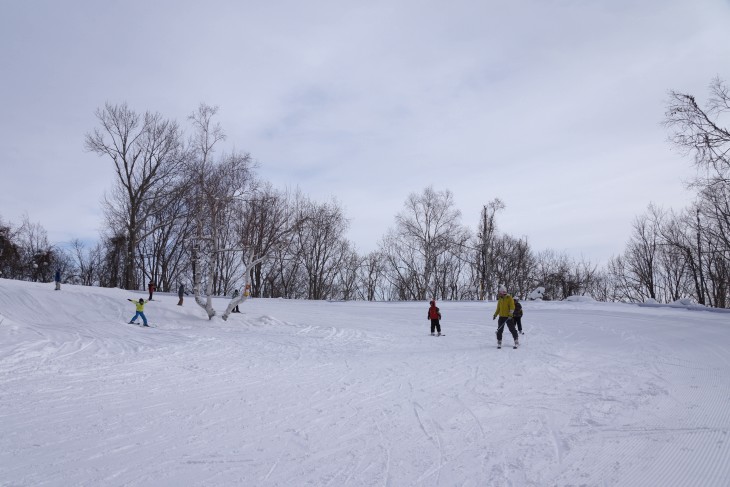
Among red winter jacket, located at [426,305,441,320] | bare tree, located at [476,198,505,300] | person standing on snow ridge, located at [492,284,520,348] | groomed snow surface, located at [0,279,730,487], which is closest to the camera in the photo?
groomed snow surface, located at [0,279,730,487]

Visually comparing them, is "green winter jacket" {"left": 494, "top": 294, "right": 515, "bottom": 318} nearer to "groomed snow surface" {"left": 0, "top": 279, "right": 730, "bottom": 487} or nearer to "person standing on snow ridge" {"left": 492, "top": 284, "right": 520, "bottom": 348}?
"person standing on snow ridge" {"left": 492, "top": 284, "right": 520, "bottom": 348}

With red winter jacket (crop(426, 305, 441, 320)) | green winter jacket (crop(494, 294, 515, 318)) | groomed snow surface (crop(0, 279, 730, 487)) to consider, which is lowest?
groomed snow surface (crop(0, 279, 730, 487))

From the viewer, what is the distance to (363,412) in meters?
6.66

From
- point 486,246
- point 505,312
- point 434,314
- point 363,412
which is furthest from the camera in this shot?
point 486,246

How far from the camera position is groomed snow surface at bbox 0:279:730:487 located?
4.38 meters

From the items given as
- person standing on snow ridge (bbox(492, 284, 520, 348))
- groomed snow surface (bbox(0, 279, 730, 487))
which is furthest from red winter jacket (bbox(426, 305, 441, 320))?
person standing on snow ridge (bbox(492, 284, 520, 348))

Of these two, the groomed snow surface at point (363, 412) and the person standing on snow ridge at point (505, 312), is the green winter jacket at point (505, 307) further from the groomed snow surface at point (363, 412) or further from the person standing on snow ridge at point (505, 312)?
the groomed snow surface at point (363, 412)

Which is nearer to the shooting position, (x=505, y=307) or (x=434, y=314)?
(x=505, y=307)

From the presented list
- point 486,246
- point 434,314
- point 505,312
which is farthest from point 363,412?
point 486,246

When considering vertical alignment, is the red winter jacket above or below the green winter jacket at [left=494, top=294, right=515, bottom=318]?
below

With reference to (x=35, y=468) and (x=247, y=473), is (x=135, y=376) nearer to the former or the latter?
→ (x=35, y=468)

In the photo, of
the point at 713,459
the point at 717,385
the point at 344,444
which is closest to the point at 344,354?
the point at 344,444

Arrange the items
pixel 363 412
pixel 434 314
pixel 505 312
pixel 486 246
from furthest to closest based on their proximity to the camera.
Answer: pixel 486 246 → pixel 434 314 → pixel 505 312 → pixel 363 412

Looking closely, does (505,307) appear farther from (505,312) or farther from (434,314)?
(434,314)
